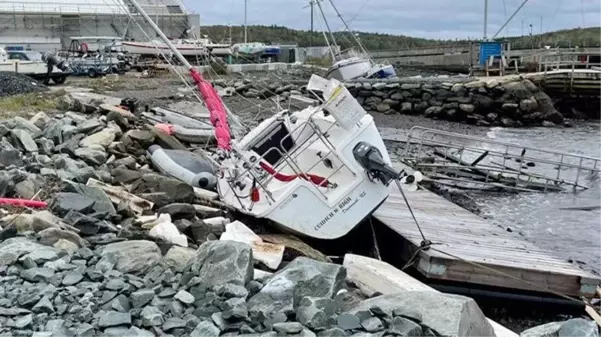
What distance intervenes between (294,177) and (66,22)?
58.0 m

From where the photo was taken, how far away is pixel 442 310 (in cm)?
466

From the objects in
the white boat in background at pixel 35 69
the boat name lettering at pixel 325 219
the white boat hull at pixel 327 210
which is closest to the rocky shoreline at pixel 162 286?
the white boat hull at pixel 327 210

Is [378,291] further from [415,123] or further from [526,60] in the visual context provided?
[526,60]

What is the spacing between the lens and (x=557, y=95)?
3475cm

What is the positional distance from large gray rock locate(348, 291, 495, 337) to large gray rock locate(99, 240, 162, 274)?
5.72ft

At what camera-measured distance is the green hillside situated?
67644 mm

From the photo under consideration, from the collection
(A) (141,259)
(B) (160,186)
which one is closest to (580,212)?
(B) (160,186)

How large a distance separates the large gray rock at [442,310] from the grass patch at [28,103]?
1255cm

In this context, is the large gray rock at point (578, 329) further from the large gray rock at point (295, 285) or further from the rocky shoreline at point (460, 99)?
the rocky shoreline at point (460, 99)

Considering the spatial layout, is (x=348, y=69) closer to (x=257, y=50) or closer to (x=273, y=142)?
(x=257, y=50)

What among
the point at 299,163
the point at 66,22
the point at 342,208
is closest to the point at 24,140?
the point at 299,163

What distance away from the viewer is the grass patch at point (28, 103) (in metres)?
16.0

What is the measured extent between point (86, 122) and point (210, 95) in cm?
341

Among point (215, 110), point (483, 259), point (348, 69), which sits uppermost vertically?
point (215, 110)
